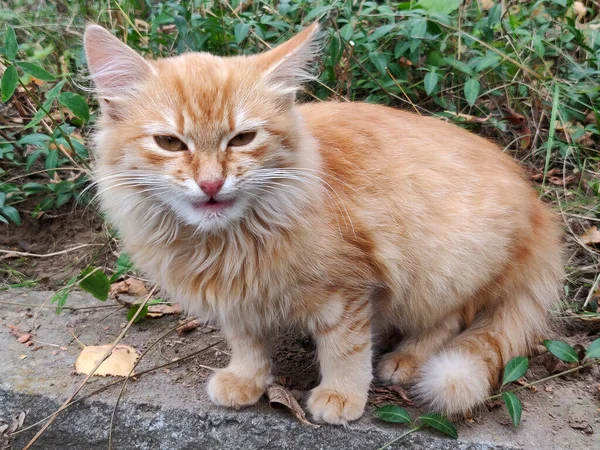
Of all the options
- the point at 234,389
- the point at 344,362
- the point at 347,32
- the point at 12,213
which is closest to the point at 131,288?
the point at 12,213

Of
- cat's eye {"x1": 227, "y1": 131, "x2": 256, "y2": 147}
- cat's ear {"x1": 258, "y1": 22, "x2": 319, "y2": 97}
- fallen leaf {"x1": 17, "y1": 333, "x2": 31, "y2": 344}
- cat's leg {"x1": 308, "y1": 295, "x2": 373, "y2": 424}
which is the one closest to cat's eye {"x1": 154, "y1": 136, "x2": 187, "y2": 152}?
cat's eye {"x1": 227, "y1": 131, "x2": 256, "y2": 147}

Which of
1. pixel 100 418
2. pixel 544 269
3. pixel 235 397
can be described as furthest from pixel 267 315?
pixel 544 269

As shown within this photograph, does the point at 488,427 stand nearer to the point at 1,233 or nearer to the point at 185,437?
the point at 185,437

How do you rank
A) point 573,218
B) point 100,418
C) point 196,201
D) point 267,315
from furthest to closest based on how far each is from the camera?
point 573,218
point 100,418
point 267,315
point 196,201

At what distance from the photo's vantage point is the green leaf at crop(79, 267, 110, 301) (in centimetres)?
258

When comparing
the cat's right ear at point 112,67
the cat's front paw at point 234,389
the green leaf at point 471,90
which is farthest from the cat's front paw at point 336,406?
the green leaf at point 471,90

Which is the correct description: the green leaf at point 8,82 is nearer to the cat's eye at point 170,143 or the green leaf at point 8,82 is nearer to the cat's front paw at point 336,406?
the cat's eye at point 170,143

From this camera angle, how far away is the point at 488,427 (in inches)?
83.8

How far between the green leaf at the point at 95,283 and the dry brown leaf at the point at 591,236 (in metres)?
2.30

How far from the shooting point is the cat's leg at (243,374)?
2.21m

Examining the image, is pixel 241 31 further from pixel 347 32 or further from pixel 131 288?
pixel 131 288

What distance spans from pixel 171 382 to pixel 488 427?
119 cm

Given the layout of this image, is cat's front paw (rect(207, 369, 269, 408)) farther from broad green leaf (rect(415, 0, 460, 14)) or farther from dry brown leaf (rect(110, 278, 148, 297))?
broad green leaf (rect(415, 0, 460, 14))

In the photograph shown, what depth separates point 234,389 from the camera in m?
2.21
